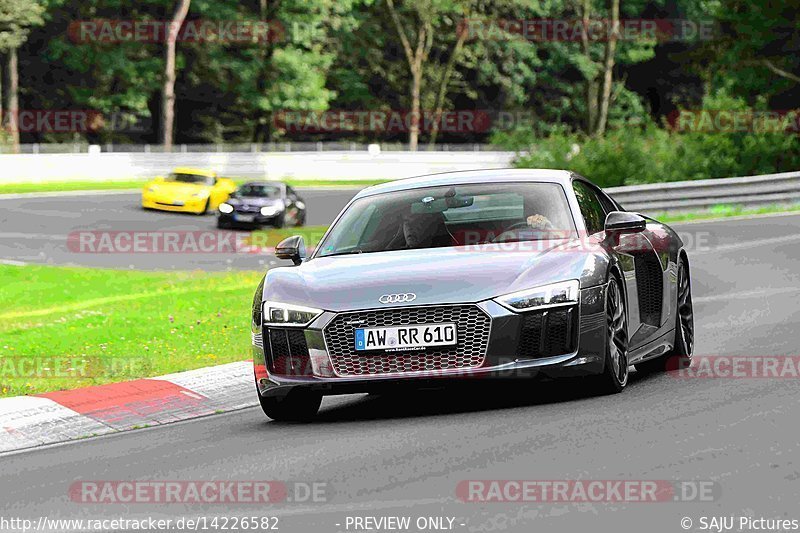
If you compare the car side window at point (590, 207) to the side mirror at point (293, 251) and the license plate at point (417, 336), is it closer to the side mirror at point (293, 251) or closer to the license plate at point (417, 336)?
the license plate at point (417, 336)

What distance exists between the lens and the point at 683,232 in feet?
82.2

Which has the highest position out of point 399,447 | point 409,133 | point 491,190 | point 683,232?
point 491,190

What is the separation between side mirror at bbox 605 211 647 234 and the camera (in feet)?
32.9

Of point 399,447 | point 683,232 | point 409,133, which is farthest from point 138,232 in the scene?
point 409,133

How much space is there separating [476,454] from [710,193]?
2193 cm

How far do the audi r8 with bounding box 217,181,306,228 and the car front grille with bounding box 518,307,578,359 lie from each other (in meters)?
30.2

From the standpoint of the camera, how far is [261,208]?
3925 centimetres

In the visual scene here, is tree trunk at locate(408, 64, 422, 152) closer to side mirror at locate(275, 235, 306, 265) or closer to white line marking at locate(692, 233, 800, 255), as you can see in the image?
white line marking at locate(692, 233, 800, 255)

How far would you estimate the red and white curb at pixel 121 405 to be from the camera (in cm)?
996

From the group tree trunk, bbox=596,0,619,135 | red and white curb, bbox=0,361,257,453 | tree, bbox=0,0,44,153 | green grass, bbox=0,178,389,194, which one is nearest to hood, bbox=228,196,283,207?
green grass, bbox=0,178,389,194

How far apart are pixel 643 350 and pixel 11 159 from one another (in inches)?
1855

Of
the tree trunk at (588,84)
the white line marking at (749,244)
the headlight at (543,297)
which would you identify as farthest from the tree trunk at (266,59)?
the headlight at (543,297)

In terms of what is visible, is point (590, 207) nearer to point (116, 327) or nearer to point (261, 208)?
point (116, 327)

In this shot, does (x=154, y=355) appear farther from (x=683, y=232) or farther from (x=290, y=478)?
(x=683, y=232)
